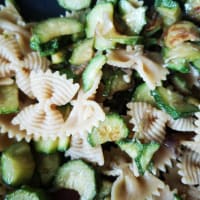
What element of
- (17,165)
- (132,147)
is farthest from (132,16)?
(17,165)

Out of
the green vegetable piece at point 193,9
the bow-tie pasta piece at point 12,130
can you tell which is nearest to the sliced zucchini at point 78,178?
the bow-tie pasta piece at point 12,130

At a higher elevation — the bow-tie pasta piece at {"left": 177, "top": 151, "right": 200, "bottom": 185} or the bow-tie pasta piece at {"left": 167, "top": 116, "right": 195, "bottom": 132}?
the bow-tie pasta piece at {"left": 167, "top": 116, "right": 195, "bottom": 132}

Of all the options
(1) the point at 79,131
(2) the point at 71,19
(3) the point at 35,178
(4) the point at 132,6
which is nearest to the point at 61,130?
(1) the point at 79,131

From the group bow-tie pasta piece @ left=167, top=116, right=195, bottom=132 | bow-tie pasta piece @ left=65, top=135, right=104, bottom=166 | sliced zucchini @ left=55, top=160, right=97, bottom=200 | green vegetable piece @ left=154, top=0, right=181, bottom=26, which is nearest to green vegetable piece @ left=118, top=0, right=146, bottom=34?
green vegetable piece @ left=154, top=0, right=181, bottom=26

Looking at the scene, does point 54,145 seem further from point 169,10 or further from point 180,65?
point 169,10

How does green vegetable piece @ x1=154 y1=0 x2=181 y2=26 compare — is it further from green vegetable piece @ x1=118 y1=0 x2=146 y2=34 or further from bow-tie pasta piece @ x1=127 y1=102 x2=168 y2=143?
bow-tie pasta piece @ x1=127 y1=102 x2=168 y2=143
